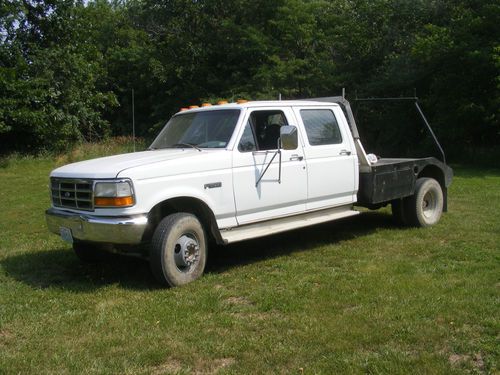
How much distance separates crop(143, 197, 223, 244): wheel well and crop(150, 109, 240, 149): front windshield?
A: 2.60 feet

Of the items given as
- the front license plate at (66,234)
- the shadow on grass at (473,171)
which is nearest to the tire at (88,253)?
the front license plate at (66,234)

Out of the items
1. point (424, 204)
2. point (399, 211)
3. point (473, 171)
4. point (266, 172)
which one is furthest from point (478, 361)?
point (473, 171)

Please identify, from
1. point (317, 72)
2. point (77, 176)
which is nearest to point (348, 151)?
point (77, 176)

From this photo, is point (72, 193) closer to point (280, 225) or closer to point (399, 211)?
point (280, 225)

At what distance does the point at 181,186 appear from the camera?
6113mm

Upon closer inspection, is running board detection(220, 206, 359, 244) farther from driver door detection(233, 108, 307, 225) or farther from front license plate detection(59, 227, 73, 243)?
front license plate detection(59, 227, 73, 243)

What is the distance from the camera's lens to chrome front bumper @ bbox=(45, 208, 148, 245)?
5754 mm

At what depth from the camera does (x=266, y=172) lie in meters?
6.87

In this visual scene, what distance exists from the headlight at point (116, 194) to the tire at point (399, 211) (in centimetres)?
482

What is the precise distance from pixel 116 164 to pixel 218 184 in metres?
1.14

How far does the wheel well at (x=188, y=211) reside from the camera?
6.21 metres

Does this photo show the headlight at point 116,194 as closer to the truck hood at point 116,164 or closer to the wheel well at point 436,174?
the truck hood at point 116,164

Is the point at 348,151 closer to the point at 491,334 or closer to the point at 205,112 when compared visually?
the point at 205,112

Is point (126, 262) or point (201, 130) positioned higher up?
point (201, 130)
